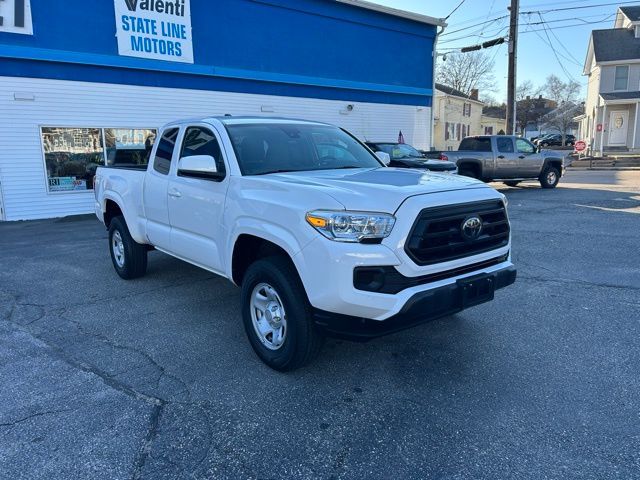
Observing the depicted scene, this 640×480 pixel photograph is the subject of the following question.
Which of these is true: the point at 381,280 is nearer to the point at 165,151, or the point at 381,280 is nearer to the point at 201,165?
the point at 201,165

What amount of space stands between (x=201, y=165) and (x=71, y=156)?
→ 10778 mm

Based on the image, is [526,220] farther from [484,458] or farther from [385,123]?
[385,123]

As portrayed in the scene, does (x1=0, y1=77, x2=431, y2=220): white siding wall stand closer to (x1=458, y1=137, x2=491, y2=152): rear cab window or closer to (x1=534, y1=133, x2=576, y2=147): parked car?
(x1=458, y1=137, x2=491, y2=152): rear cab window

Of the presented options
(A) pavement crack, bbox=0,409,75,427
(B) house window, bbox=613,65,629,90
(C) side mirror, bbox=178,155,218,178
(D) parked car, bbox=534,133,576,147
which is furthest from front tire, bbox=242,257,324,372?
(D) parked car, bbox=534,133,576,147

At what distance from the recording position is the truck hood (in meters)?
3.16

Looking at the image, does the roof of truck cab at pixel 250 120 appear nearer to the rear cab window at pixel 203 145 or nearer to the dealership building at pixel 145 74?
Answer: the rear cab window at pixel 203 145

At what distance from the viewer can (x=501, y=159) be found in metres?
16.0

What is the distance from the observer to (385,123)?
1991 centimetres

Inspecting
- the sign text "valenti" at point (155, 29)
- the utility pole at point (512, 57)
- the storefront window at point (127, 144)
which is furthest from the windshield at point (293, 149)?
the utility pole at point (512, 57)

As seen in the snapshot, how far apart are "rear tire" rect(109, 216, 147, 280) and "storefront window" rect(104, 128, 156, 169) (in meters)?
7.46

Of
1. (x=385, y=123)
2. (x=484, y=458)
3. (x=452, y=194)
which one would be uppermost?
(x=385, y=123)

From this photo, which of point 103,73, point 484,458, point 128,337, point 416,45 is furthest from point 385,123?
point 484,458

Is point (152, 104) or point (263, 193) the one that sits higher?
point (152, 104)

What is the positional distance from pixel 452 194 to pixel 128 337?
10.4 feet
